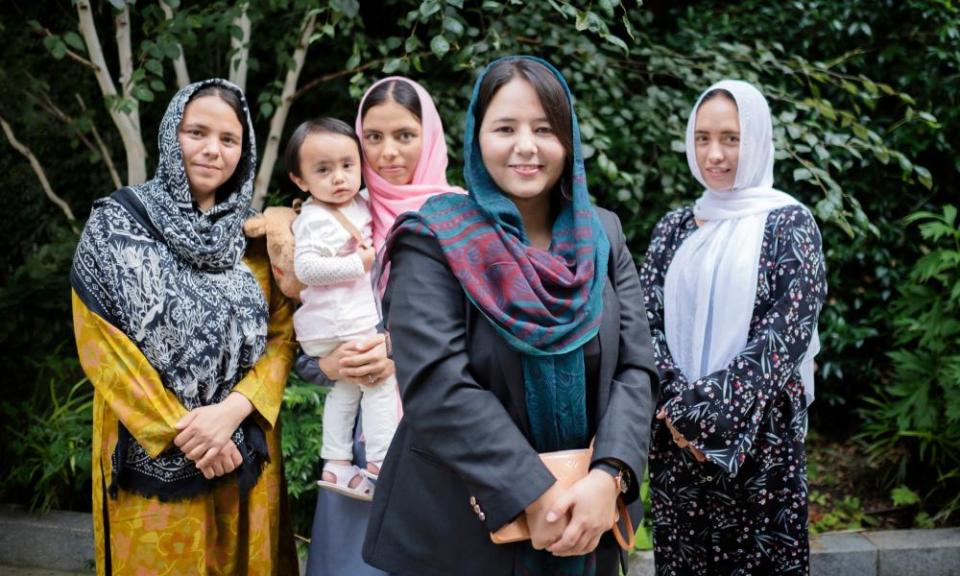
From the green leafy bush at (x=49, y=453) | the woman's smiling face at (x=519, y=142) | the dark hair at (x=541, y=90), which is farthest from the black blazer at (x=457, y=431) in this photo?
Result: the green leafy bush at (x=49, y=453)

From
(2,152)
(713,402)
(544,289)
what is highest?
(2,152)

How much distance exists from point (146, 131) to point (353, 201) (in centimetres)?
285

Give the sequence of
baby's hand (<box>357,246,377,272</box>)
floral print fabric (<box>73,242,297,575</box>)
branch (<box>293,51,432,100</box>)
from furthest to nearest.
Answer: branch (<box>293,51,432,100</box>), baby's hand (<box>357,246,377,272</box>), floral print fabric (<box>73,242,297,575</box>)

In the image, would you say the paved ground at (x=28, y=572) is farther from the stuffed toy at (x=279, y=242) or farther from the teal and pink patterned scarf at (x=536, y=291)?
the teal and pink patterned scarf at (x=536, y=291)

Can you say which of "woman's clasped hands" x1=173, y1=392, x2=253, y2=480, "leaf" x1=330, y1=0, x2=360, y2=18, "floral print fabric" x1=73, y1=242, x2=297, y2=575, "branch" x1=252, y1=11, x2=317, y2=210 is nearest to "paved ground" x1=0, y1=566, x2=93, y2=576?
"floral print fabric" x1=73, y1=242, x2=297, y2=575

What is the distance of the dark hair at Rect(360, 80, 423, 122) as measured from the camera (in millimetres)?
2541

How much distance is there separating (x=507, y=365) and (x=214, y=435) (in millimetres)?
1011

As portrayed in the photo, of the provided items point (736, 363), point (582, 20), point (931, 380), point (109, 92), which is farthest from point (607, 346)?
point (109, 92)

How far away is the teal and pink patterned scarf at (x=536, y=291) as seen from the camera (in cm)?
159

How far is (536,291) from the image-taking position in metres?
1.62

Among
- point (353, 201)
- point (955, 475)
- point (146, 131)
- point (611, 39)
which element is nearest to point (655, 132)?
point (611, 39)

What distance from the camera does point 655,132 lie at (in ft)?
12.4

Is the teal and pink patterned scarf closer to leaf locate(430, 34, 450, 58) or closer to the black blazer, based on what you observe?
the black blazer

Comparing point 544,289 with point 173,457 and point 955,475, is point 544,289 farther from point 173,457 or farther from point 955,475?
point 955,475
